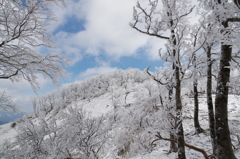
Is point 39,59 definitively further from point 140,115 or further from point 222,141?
point 140,115

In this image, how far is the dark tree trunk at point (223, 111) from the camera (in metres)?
2.83

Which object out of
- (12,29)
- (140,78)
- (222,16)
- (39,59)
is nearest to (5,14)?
(12,29)

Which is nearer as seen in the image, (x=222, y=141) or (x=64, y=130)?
(x=222, y=141)

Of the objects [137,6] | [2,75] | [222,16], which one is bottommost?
[2,75]

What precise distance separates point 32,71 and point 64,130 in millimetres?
4868

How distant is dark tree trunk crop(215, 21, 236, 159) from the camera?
111 inches

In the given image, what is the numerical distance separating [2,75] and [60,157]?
4.17m

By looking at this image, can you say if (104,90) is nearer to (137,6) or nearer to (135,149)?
(135,149)

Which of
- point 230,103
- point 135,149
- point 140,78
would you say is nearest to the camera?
point 135,149

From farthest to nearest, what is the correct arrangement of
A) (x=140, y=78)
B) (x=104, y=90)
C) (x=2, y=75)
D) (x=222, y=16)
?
(x=140, y=78) → (x=104, y=90) → (x=2, y=75) → (x=222, y=16)

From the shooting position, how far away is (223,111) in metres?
2.91

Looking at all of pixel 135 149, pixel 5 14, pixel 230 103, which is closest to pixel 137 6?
pixel 5 14

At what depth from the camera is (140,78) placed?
7862 cm

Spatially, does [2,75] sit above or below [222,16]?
below
